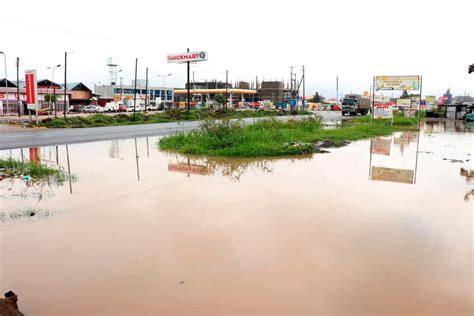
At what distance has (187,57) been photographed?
56.7 metres

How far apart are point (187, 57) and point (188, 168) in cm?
4607

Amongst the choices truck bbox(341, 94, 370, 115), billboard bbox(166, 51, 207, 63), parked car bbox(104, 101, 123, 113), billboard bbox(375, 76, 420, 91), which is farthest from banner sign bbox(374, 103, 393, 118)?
parked car bbox(104, 101, 123, 113)

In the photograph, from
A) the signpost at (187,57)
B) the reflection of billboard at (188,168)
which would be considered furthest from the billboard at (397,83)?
the signpost at (187,57)

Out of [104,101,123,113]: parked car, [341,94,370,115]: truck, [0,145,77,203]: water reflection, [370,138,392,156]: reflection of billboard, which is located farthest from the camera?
[104,101,123,113]: parked car

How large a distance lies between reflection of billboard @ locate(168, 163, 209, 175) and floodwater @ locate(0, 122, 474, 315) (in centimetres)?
50

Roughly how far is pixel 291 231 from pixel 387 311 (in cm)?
250

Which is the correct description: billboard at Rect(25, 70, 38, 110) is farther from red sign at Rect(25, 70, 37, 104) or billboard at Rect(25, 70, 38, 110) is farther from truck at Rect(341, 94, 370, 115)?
truck at Rect(341, 94, 370, 115)

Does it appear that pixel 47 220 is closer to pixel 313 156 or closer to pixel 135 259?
pixel 135 259

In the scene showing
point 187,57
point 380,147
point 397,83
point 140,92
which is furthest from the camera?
point 140,92

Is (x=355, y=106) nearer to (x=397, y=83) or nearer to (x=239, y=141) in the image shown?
(x=397, y=83)

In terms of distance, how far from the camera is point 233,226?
279 inches

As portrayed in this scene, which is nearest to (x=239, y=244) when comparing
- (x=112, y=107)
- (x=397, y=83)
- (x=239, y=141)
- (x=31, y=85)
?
(x=239, y=141)

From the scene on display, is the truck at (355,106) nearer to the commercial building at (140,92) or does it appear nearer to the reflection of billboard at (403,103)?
the reflection of billboard at (403,103)

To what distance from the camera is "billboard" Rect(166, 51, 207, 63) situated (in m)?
55.0
